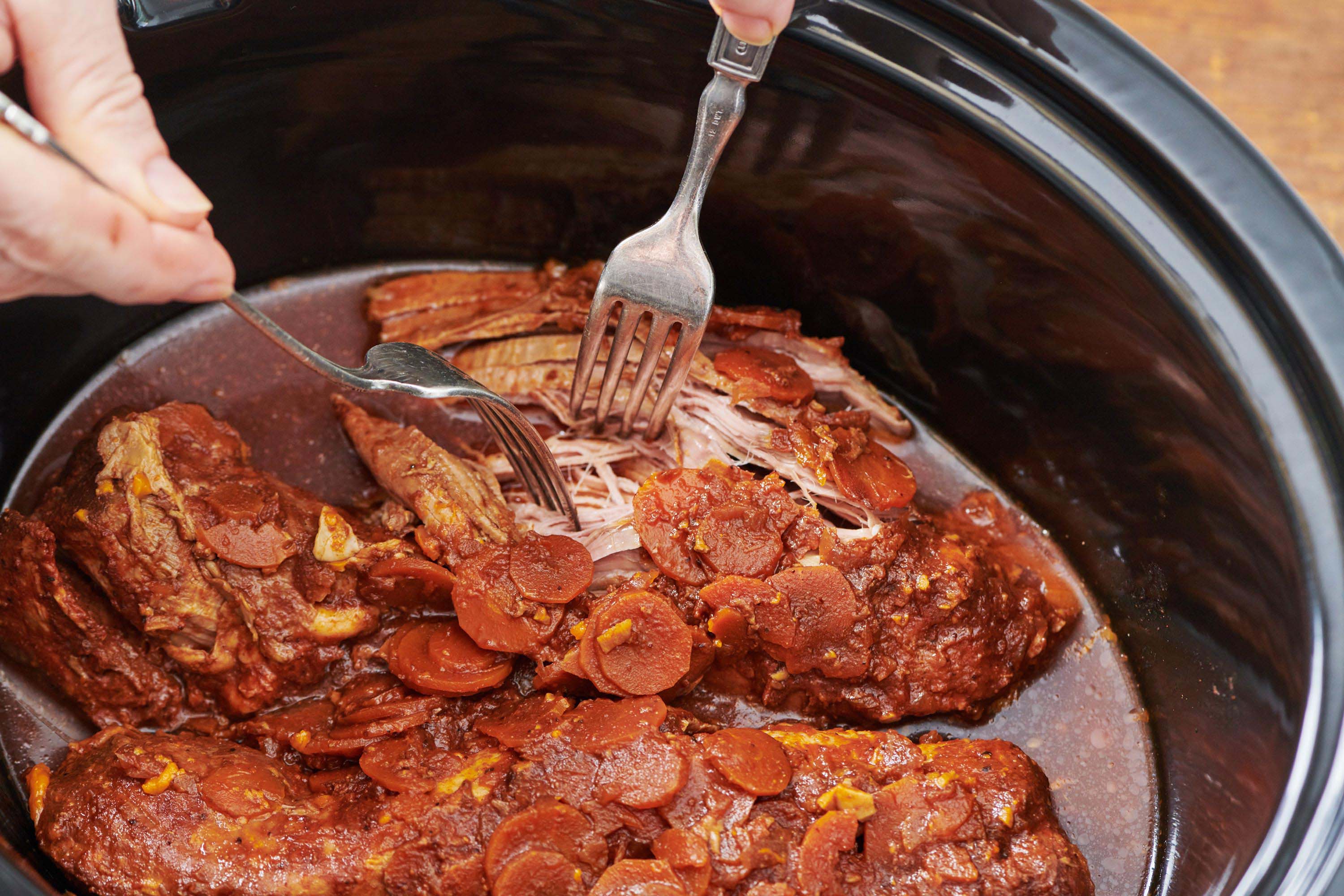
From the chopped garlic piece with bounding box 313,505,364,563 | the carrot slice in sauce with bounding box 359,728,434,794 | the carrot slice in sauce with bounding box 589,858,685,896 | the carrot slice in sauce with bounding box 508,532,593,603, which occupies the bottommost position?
the carrot slice in sauce with bounding box 359,728,434,794

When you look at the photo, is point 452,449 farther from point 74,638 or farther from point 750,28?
point 750,28

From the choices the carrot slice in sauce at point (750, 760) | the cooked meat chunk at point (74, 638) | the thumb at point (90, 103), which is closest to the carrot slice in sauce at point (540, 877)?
the carrot slice in sauce at point (750, 760)

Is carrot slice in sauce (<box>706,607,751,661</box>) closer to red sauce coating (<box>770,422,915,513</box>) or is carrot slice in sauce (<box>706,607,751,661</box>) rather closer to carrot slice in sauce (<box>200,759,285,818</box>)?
red sauce coating (<box>770,422,915,513</box>)

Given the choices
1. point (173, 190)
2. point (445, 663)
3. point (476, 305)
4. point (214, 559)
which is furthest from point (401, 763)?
point (476, 305)

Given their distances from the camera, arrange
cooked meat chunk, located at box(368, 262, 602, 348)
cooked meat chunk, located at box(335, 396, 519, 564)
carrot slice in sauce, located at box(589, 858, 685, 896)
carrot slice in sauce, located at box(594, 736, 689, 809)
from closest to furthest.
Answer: carrot slice in sauce, located at box(589, 858, 685, 896)
carrot slice in sauce, located at box(594, 736, 689, 809)
cooked meat chunk, located at box(335, 396, 519, 564)
cooked meat chunk, located at box(368, 262, 602, 348)

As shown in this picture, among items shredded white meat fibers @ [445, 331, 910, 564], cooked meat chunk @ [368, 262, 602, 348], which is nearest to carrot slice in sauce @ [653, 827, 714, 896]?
shredded white meat fibers @ [445, 331, 910, 564]

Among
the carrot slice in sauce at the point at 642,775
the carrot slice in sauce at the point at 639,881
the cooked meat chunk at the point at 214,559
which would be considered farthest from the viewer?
the cooked meat chunk at the point at 214,559

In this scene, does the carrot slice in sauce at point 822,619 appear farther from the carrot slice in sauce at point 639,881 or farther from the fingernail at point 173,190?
the fingernail at point 173,190

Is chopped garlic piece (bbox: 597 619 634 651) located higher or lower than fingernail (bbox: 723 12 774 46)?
lower
